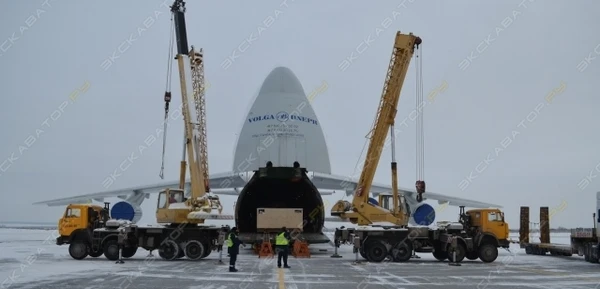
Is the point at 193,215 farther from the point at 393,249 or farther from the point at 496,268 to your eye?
the point at 496,268

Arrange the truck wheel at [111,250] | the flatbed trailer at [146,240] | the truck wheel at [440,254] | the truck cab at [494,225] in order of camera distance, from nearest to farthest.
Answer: the truck wheel at [111,250], the flatbed trailer at [146,240], the truck cab at [494,225], the truck wheel at [440,254]

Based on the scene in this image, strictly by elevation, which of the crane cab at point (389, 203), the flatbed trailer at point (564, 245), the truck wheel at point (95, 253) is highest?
the crane cab at point (389, 203)

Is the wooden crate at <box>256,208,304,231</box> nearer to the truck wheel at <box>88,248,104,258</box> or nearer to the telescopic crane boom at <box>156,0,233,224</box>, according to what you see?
the telescopic crane boom at <box>156,0,233,224</box>

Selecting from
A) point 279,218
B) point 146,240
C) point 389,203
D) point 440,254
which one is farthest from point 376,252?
point 146,240

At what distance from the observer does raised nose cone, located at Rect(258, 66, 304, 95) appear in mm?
29203

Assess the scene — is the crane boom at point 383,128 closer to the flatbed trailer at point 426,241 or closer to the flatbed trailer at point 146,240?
the flatbed trailer at point 426,241

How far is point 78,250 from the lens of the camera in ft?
68.8

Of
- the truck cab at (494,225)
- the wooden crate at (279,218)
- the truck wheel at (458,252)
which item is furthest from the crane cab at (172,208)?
the truck cab at (494,225)

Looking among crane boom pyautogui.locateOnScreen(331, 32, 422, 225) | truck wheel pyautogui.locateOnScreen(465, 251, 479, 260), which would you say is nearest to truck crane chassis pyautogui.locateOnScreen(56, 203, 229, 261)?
crane boom pyautogui.locateOnScreen(331, 32, 422, 225)

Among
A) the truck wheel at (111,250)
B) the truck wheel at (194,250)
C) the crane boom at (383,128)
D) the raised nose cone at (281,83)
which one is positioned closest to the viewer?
the truck wheel at (111,250)

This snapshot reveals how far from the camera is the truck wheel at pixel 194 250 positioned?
70.2 feet

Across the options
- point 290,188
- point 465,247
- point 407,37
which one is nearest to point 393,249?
point 465,247

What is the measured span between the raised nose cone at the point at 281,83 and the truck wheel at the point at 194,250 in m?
9.90

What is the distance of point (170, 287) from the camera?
39.7 feet
